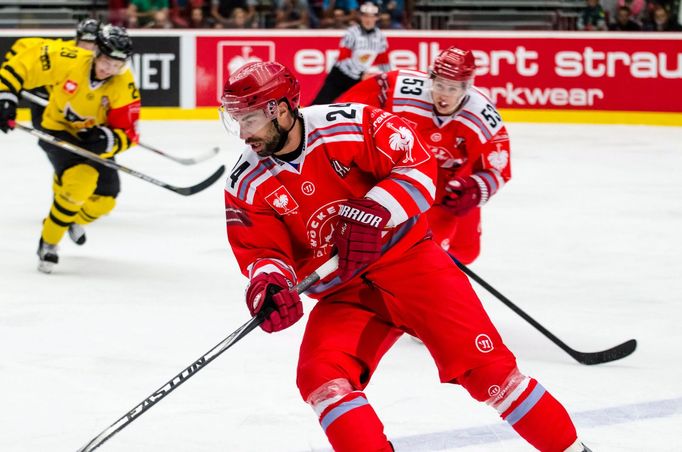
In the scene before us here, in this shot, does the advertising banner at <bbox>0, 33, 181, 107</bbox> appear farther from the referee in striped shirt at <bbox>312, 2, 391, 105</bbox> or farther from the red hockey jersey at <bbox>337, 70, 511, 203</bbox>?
the red hockey jersey at <bbox>337, 70, 511, 203</bbox>

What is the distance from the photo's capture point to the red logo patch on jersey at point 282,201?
243 cm

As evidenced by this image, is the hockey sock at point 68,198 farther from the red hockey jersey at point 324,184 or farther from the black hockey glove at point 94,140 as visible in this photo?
the red hockey jersey at point 324,184

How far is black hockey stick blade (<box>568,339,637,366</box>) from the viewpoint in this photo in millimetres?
3654

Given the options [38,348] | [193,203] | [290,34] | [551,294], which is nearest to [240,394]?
[38,348]

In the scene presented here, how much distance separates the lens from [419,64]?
10000 mm

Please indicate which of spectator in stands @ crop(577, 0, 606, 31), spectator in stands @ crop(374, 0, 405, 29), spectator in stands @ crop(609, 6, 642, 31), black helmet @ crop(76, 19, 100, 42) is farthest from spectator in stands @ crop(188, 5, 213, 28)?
black helmet @ crop(76, 19, 100, 42)

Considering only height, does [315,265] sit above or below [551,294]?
above

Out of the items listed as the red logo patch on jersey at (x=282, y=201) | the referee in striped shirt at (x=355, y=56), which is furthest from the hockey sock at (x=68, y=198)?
the referee in striped shirt at (x=355, y=56)

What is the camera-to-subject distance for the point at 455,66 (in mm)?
3545

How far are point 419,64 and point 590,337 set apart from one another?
20.4 feet

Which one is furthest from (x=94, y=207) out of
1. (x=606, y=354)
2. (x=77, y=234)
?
(x=606, y=354)

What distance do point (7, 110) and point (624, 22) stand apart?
6.51 metres

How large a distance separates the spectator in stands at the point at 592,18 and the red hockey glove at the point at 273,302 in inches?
327

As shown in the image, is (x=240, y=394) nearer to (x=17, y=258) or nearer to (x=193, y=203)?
(x=17, y=258)
